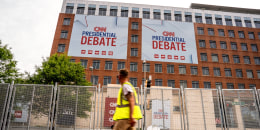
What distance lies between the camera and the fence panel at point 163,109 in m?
9.54

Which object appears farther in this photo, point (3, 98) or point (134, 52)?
point (134, 52)

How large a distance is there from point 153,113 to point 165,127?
982 mm

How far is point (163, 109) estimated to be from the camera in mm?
9773

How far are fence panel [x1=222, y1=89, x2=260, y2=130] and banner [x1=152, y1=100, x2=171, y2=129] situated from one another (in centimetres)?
308

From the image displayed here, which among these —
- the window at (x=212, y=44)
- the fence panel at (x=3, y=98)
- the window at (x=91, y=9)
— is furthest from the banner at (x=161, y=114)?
the window at (x=212, y=44)

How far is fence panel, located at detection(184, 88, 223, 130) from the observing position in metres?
9.34

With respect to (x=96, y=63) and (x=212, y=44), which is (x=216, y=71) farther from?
(x=96, y=63)

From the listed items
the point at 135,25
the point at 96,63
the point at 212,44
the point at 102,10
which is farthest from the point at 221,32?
the point at 96,63

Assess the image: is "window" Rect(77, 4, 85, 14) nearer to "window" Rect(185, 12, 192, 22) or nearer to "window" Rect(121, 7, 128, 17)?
"window" Rect(121, 7, 128, 17)

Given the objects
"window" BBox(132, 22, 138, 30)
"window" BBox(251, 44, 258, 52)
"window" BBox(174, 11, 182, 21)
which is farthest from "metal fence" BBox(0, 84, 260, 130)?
"window" BBox(251, 44, 258, 52)

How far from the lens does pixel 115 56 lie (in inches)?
1459

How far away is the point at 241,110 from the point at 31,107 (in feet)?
36.6

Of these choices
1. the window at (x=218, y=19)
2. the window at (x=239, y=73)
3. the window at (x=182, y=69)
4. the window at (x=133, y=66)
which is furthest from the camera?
the window at (x=218, y=19)

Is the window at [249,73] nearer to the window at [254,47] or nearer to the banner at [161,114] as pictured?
the window at [254,47]
